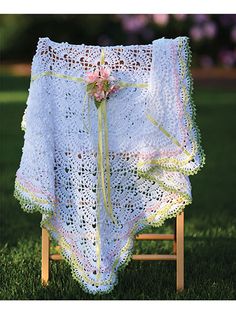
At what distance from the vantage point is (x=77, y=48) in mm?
3305

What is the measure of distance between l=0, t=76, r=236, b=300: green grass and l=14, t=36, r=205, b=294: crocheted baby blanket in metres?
0.17

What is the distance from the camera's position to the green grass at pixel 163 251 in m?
3.33

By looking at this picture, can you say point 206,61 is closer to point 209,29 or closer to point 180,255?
point 209,29

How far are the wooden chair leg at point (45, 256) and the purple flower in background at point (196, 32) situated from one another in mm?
7804

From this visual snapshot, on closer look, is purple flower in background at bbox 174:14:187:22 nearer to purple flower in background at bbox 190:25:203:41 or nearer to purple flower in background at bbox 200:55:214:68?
purple flower in background at bbox 190:25:203:41

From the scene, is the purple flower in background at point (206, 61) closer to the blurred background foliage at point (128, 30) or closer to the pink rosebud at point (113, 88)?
the blurred background foliage at point (128, 30)

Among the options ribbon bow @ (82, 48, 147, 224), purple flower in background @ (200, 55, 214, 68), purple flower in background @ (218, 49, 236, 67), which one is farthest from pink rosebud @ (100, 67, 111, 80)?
purple flower in background @ (200, 55, 214, 68)

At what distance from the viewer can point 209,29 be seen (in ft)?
35.2

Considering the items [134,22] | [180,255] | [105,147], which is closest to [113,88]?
[105,147]

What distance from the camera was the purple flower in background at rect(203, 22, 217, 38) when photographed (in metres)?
10.7

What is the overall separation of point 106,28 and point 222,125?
3998 mm

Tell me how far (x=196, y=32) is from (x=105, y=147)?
25.4 ft
